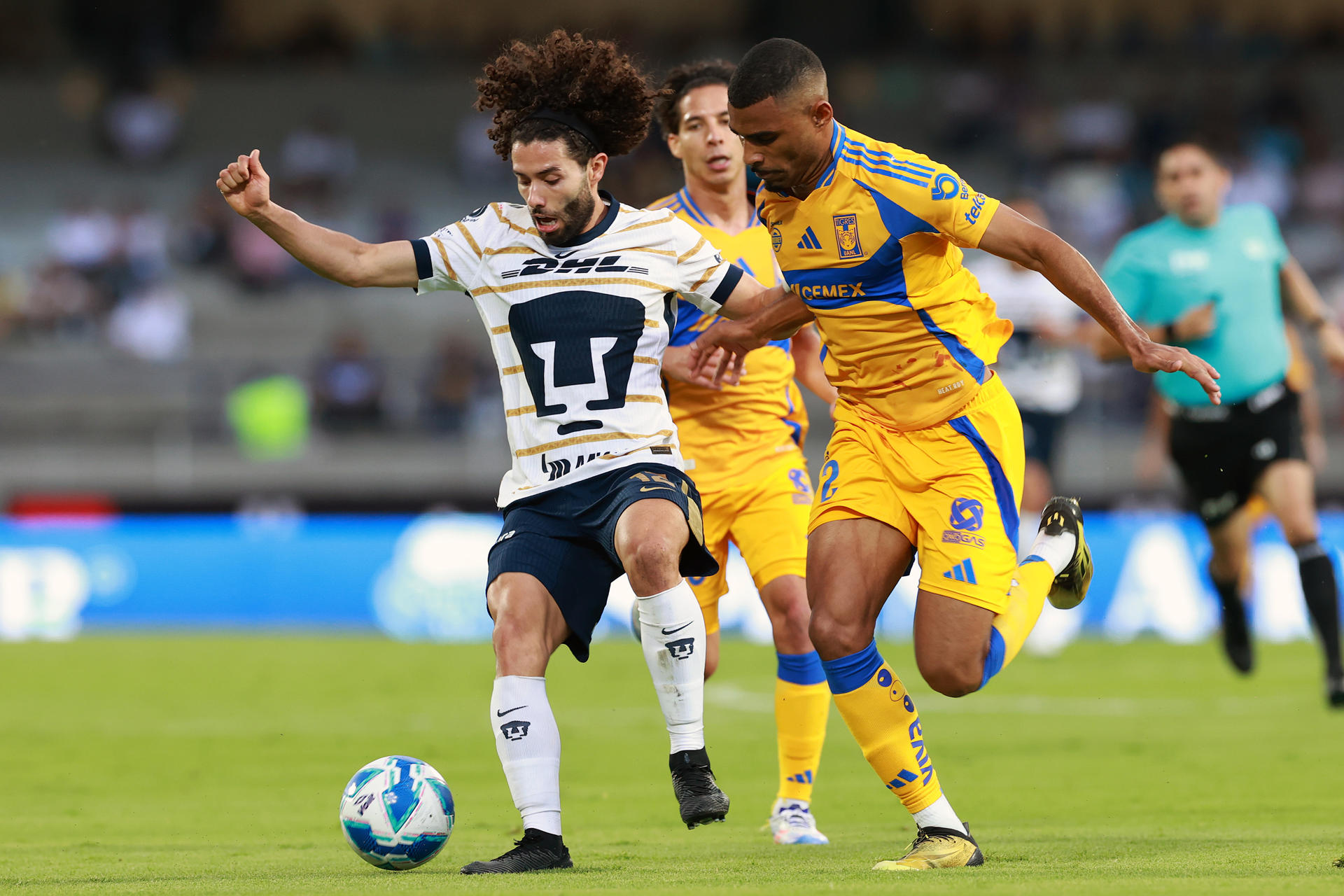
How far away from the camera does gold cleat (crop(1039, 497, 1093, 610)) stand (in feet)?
20.2

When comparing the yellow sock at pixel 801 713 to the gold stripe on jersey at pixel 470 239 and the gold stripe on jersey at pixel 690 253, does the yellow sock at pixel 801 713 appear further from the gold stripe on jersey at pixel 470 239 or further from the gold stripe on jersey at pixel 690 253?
the gold stripe on jersey at pixel 470 239

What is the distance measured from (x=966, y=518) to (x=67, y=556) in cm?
1184

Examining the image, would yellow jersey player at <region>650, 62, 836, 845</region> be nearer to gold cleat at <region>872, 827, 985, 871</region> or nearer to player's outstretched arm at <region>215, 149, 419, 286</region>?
gold cleat at <region>872, 827, 985, 871</region>

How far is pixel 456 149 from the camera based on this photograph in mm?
24484

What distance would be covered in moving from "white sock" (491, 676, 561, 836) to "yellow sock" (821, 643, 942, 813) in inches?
35.7

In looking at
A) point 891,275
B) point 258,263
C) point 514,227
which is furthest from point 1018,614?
point 258,263

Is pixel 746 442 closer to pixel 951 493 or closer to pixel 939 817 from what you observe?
pixel 951 493

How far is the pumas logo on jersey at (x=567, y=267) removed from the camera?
18.1ft

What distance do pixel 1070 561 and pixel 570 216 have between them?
2.17 meters

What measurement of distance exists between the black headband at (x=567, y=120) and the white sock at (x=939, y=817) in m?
2.37

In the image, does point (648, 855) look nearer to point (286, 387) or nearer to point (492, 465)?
point (492, 465)

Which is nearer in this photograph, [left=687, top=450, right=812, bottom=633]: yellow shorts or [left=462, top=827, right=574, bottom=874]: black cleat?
[left=462, top=827, right=574, bottom=874]: black cleat

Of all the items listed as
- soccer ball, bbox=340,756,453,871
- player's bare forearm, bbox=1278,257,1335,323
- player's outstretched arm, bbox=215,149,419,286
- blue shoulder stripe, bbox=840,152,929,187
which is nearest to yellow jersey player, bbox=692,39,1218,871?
blue shoulder stripe, bbox=840,152,929,187

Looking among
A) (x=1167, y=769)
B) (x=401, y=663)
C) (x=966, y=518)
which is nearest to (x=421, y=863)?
(x=966, y=518)
